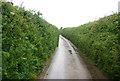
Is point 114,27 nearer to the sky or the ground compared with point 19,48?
Result: nearer to the sky

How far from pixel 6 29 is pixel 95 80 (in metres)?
→ 4.60

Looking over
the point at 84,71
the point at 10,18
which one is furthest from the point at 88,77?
the point at 10,18

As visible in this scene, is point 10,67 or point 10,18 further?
point 10,18

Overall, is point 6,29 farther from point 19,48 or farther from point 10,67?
point 10,67

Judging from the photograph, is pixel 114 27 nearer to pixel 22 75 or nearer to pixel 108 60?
pixel 108 60

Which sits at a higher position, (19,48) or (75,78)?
(19,48)

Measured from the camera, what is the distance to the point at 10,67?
393cm

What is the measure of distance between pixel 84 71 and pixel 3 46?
5.02m

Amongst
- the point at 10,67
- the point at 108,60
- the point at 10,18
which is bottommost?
the point at 108,60

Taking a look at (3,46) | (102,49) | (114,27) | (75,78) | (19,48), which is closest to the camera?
(3,46)

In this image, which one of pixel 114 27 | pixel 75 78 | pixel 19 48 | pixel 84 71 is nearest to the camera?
pixel 19 48

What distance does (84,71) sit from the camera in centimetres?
774

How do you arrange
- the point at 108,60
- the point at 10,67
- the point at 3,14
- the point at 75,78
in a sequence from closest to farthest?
the point at 10,67, the point at 3,14, the point at 108,60, the point at 75,78

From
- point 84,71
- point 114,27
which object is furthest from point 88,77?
point 114,27
